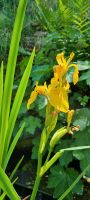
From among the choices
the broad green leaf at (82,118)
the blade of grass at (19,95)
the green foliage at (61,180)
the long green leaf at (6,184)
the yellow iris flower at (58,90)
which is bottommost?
the green foliage at (61,180)

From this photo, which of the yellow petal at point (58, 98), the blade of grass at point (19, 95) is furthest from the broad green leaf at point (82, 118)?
the yellow petal at point (58, 98)

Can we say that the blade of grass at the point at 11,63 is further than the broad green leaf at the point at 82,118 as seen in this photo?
No

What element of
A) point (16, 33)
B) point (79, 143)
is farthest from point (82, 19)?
point (16, 33)

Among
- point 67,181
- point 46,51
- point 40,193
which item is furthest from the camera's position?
point 46,51

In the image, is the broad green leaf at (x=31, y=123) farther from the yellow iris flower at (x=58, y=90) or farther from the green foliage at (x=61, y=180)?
the yellow iris flower at (x=58, y=90)

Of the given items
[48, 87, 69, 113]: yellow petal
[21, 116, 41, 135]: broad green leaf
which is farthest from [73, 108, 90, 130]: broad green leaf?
[48, 87, 69, 113]: yellow petal

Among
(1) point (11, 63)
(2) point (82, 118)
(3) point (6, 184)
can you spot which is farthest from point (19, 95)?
(2) point (82, 118)

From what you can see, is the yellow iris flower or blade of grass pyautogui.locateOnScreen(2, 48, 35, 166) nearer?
the yellow iris flower

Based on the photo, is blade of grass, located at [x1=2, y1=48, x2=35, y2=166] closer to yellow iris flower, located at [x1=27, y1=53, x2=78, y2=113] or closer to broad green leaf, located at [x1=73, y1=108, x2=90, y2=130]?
yellow iris flower, located at [x1=27, y1=53, x2=78, y2=113]

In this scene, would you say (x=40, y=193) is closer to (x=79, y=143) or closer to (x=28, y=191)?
(x=28, y=191)

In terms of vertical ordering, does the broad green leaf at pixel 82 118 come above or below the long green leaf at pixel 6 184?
below

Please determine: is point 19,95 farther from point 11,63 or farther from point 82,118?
point 82,118
